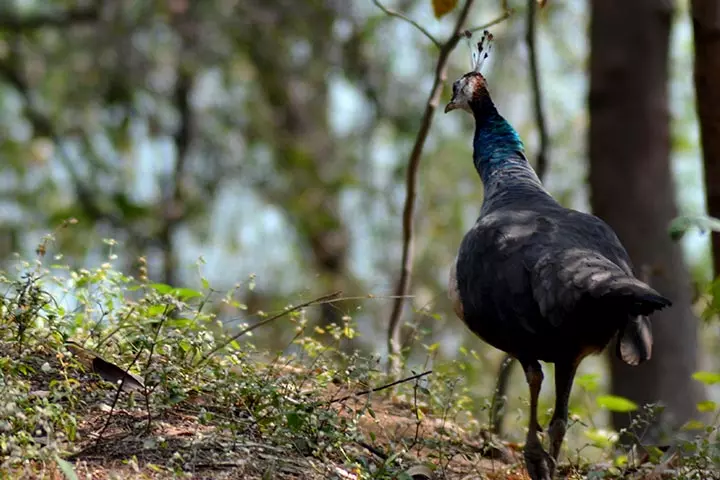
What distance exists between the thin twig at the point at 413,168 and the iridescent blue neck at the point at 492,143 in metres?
0.30

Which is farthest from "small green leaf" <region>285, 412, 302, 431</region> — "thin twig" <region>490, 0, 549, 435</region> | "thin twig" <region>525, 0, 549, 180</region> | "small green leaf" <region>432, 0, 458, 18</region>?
A: "thin twig" <region>525, 0, 549, 180</region>

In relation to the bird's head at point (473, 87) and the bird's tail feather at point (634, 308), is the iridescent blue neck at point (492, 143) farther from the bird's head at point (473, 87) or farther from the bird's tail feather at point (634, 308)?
the bird's tail feather at point (634, 308)

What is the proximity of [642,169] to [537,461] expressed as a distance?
5.16m

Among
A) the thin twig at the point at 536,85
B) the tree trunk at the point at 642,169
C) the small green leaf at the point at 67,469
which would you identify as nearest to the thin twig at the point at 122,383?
the small green leaf at the point at 67,469

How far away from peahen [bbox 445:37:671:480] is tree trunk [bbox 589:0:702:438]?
13.2 feet

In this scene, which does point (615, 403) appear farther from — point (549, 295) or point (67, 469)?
point (67, 469)

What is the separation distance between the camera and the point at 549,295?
4422 millimetres

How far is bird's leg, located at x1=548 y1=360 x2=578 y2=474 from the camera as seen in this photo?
486 centimetres

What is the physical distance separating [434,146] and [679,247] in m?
6.75

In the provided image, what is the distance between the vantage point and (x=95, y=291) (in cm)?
540

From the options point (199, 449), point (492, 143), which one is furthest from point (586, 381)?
point (199, 449)

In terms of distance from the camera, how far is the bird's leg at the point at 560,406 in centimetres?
486

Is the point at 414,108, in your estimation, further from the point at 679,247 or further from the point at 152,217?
the point at 679,247

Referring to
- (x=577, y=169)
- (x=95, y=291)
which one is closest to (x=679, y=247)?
(x=95, y=291)
